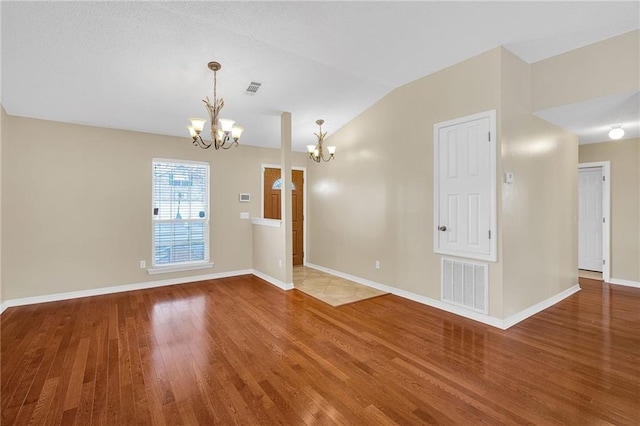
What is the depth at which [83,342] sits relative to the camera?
2.91m

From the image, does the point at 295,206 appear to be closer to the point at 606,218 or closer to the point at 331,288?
the point at 331,288

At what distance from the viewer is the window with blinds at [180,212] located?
500cm

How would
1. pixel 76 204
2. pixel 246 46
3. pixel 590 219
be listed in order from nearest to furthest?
pixel 246 46 < pixel 76 204 < pixel 590 219

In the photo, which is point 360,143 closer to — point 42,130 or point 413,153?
point 413,153

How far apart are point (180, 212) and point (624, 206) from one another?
24.9 feet

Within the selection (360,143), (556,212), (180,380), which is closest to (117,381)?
(180,380)

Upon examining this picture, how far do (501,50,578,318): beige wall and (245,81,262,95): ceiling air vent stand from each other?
2915mm

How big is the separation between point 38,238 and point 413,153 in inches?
216

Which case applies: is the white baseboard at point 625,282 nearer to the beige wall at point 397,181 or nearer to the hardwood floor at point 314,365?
the hardwood floor at point 314,365

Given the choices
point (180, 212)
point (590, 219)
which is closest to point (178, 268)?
point (180, 212)

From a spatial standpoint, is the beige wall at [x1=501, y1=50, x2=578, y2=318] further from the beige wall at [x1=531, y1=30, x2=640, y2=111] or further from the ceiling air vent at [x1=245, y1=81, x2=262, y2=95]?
the ceiling air vent at [x1=245, y1=81, x2=262, y2=95]

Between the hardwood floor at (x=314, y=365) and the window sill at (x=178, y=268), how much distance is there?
966 mm

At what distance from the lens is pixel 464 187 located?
3.52 meters

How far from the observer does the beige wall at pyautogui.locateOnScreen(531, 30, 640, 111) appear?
2.90 meters
